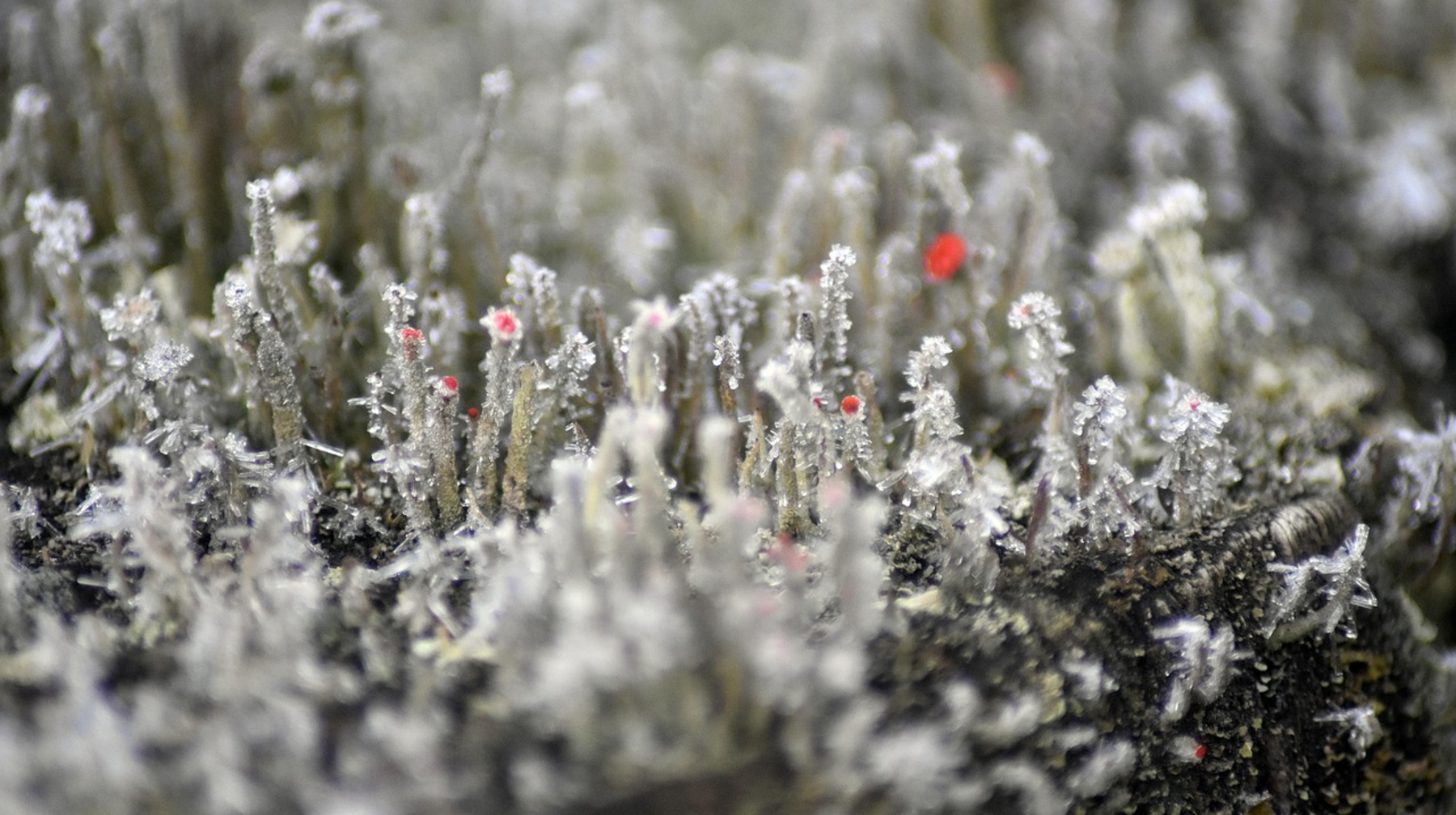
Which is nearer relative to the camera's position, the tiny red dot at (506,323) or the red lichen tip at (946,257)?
the tiny red dot at (506,323)

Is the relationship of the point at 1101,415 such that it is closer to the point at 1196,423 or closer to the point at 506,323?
the point at 1196,423

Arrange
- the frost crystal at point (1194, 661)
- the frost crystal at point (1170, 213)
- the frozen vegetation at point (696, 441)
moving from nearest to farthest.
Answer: the frozen vegetation at point (696, 441), the frost crystal at point (1194, 661), the frost crystal at point (1170, 213)

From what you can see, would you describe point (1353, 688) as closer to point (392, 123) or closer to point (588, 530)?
point (588, 530)

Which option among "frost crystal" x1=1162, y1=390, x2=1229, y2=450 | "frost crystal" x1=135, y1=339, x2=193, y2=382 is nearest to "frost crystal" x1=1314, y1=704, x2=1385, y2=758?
"frost crystal" x1=1162, y1=390, x2=1229, y2=450

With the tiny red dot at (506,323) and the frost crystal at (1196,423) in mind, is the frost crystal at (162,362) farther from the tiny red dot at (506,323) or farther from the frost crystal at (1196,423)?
the frost crystal at (1196,423)

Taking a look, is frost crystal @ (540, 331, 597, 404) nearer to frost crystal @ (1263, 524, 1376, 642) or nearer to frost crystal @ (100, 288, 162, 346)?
frost crystal @ (100, 288, 162, 346)

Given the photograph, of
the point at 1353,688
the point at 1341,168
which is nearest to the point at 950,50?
the point at 1341,168

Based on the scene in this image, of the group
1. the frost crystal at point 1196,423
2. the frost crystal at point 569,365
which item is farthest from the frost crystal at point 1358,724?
the frost crystal at point 569,365
